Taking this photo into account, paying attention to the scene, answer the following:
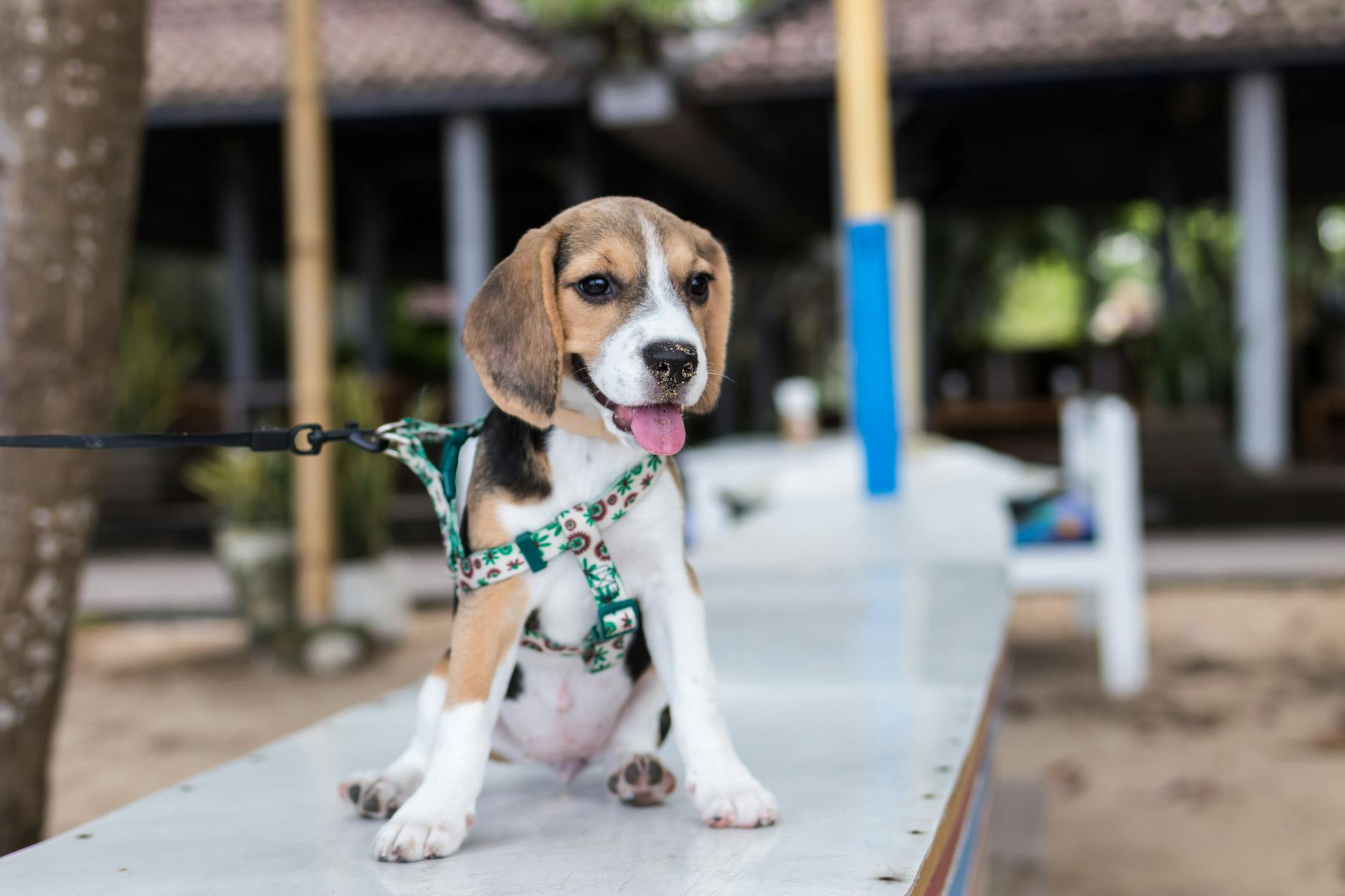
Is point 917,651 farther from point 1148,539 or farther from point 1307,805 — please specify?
point 1148,539

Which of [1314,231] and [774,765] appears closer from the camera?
[774,765]

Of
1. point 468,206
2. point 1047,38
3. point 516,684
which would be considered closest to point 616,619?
point 516,684

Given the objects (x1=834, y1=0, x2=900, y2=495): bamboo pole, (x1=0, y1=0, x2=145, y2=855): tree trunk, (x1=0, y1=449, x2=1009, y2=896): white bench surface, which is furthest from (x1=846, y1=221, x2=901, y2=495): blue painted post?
(x1=0, y1=0, x2=145, y2=855): tree trunk

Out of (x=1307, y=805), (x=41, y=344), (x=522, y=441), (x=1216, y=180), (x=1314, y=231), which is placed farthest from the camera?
(x=1314, y=231)

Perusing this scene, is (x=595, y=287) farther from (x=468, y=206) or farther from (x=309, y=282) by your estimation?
(x=468, y=206)

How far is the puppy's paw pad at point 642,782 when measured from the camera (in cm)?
154

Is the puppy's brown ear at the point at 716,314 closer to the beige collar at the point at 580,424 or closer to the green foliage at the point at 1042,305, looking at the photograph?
the beige collar at the point at 580,424

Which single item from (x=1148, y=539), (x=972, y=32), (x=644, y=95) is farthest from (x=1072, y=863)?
(x=972, y=32)

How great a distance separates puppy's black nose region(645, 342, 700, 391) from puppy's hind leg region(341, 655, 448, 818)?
48cm

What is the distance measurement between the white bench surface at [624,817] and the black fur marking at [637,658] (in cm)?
17

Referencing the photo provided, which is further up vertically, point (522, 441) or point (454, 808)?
point (522, 441)

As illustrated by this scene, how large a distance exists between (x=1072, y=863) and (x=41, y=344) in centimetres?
289

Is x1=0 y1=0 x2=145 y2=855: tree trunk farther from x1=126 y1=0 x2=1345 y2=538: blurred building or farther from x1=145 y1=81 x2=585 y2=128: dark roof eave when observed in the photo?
x1=145 y1=81 x2=585 y2=128: dark roof eave

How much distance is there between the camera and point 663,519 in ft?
4.89
